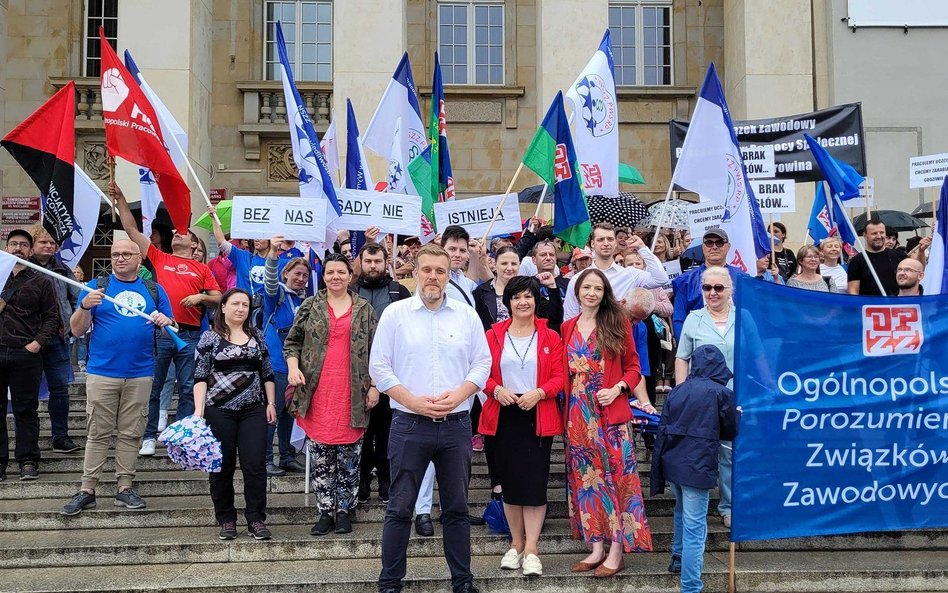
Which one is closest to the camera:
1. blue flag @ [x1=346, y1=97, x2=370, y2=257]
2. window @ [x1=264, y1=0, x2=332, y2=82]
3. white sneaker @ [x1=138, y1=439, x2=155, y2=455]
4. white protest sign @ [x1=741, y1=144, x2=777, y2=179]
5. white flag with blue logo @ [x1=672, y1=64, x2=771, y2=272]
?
white sneaker @ [x1=138, y1=439, x2=155, y2=455]

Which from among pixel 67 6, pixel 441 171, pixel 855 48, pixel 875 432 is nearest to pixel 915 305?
pixel 875 432

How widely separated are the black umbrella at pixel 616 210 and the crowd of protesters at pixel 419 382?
4980 mm

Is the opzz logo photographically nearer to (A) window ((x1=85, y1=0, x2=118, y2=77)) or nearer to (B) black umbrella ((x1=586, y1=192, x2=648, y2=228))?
(B) black umbrella ((x1=586, y1=192, x2=648, y2=228))

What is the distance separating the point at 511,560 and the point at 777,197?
A: 5894 millimetres

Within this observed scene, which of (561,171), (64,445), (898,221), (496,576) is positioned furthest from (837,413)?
(898,221)

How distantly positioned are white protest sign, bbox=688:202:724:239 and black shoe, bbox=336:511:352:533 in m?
4.60

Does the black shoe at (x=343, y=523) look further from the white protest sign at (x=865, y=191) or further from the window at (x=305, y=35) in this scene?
the window at (x=305, y=35)

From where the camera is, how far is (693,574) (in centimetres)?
653

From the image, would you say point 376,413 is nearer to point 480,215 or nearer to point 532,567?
point 532,567

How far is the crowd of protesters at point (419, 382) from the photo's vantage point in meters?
6.54

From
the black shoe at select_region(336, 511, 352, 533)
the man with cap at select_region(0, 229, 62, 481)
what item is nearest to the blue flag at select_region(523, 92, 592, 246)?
the black shoe at select_region(336, 511, 352, 533)

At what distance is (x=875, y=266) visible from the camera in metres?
10.6

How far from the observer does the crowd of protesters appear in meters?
6.54

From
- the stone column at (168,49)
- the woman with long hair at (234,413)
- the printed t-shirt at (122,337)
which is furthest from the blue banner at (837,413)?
the stone column at (168,49)
